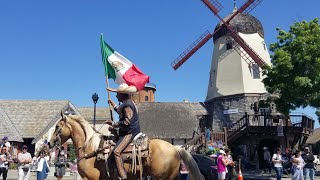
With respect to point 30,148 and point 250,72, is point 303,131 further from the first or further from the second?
point 30,148

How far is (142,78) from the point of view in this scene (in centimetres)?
1008

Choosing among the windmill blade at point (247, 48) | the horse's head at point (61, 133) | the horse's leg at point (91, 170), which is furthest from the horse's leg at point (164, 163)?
the windmill blade at point (247, 48)

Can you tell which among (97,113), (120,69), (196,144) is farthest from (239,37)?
(120,69)

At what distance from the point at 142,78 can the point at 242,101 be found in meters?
32.1

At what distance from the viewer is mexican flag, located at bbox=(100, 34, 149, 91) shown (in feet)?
32.9

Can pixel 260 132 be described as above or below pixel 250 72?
below

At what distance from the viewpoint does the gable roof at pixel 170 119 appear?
4672 cm

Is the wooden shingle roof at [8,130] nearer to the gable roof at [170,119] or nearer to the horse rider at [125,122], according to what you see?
the gable roof at [170,119]

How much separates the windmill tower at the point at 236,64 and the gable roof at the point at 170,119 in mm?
4833

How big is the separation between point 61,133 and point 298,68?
1985cm

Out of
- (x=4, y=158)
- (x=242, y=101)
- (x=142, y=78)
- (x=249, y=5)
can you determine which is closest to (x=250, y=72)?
(x=242, y=101)

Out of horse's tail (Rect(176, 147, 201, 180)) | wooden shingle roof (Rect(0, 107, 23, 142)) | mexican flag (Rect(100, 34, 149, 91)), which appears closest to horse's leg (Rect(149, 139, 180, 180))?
horse's tail (Rect(176, 147, 201, 180))

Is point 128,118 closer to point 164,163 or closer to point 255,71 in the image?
point 164,163

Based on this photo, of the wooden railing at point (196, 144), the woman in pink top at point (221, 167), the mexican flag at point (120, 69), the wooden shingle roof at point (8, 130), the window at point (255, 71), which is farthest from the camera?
the window at point (255, 71)
